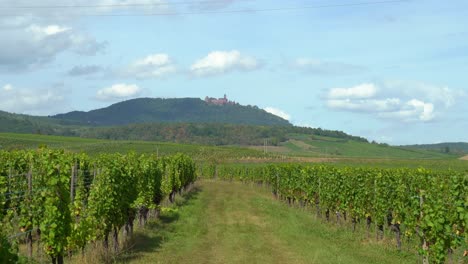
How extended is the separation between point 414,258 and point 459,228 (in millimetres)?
3186

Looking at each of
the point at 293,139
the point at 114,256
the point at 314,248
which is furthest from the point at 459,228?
the point at 293,139

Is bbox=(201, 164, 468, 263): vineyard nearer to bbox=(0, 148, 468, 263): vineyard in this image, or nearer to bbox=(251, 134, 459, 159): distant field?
bbox=(0, 148, 468, 263): vineyard

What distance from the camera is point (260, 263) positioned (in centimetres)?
1645

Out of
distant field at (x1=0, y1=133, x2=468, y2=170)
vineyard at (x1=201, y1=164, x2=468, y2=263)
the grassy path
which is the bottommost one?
the grassy path

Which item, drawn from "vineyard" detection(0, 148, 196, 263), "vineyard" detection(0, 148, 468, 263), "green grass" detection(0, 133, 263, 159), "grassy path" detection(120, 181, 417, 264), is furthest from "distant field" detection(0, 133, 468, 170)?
"vineyard" detection(0, 148, 196, 263)

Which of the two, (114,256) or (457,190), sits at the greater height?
(457,190)

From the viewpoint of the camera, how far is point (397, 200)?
2105 cm

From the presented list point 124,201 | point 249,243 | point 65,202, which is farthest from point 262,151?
point 65,202

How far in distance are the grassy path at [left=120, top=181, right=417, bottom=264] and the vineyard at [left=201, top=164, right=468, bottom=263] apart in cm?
132

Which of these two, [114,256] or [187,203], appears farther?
[187,203]

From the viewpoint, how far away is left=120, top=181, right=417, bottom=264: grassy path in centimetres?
1723

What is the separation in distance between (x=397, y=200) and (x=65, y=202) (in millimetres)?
13453

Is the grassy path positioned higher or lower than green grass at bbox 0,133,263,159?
lower

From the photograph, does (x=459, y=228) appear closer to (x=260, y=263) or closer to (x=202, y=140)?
(x=260, y=263)
